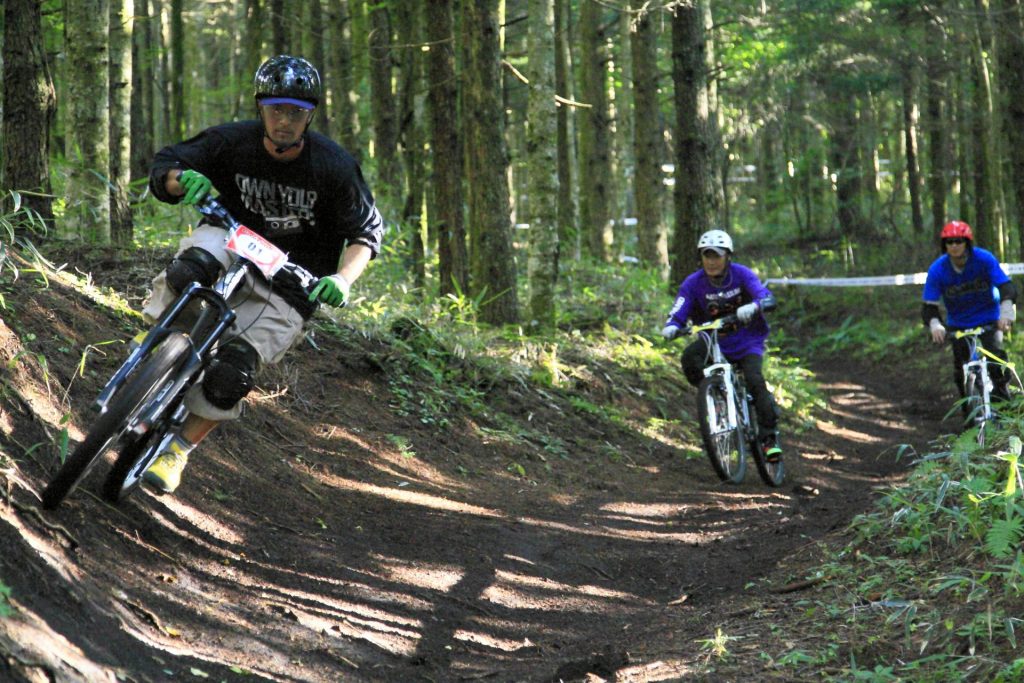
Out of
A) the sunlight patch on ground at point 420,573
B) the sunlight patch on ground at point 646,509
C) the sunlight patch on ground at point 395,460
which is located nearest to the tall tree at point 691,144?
the sunlight patch on ground at point 646,509

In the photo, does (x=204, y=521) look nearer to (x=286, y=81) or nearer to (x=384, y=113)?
(x=286, y=81)

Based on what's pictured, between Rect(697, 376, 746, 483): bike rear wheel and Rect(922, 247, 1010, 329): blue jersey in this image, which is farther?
Rect(922, 247, 1010, 329): blue jersey

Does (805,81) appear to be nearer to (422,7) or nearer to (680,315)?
(422,7)

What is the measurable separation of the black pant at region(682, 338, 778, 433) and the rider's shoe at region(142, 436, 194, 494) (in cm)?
569

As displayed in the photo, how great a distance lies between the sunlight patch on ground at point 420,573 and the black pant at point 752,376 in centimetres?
437

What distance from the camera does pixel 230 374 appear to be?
5.10 m

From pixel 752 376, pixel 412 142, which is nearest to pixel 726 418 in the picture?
pixel 752 376

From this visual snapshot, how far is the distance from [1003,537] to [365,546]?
349 centimetres

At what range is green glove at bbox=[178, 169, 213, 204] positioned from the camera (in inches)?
192

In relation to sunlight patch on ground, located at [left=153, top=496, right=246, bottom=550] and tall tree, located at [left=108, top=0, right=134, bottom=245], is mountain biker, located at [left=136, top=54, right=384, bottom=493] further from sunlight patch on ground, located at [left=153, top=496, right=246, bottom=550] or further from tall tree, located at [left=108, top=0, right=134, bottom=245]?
tall tree, located at [left=108, top=0, right=134, bottom=245]

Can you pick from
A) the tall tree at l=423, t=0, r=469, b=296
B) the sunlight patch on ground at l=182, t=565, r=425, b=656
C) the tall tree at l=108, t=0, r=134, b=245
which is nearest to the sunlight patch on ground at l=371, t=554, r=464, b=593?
the sunlight patch on ground at l=182, t=565, r=425, b=656

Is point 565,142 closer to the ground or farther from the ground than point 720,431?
farther from the ground

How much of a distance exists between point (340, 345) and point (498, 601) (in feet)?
15.3

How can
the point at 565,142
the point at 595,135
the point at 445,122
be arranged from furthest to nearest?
the point at 565,142
the point at 595,135
the point at 445,122
